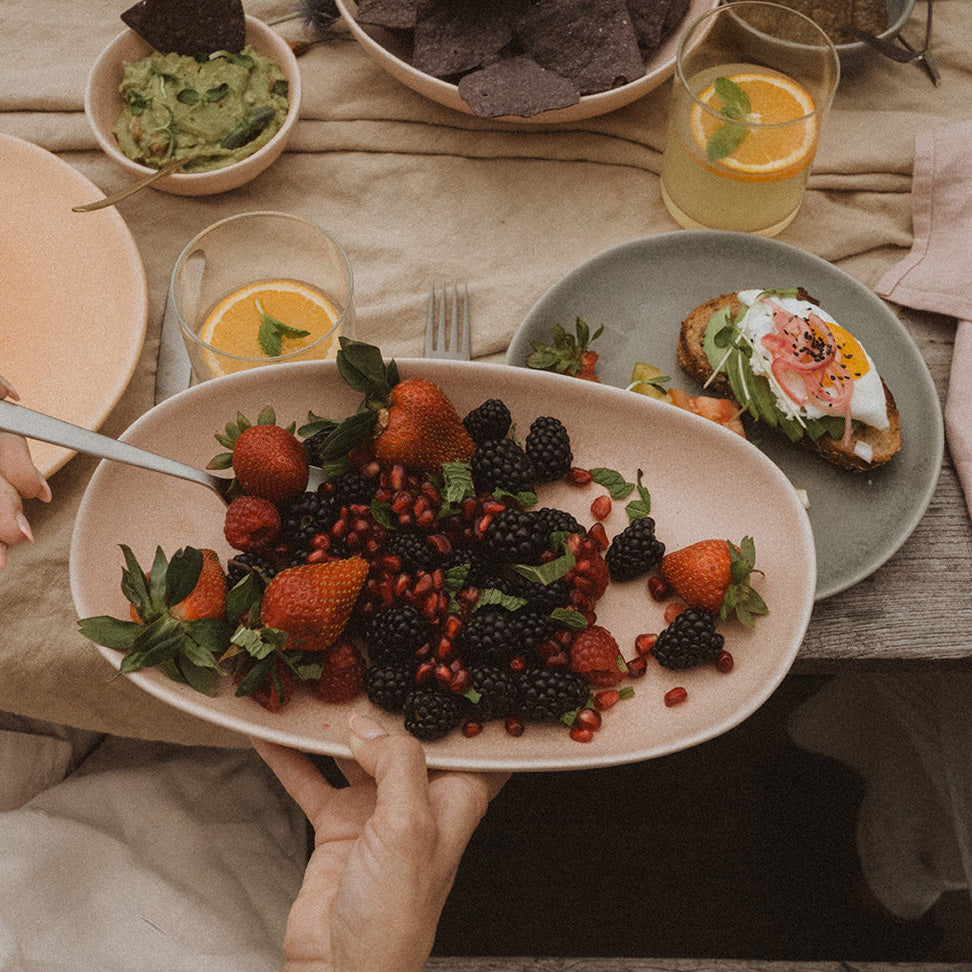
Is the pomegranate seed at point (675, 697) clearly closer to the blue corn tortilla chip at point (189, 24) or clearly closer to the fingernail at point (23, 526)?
the fingernail at point (23, 526)

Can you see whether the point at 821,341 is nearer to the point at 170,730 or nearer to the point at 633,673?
the point at 633,673

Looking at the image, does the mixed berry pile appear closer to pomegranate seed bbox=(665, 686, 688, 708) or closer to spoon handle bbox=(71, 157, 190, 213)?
pomegranate seed bbox=(665, 686, 688, 708)

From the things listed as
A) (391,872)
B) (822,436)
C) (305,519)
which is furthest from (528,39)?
(391,872)

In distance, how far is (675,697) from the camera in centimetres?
127

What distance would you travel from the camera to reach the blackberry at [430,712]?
1199 mm

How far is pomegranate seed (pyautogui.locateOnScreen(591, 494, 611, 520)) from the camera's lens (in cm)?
138

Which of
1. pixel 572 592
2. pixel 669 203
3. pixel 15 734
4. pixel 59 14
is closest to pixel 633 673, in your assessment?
pixel 572 592

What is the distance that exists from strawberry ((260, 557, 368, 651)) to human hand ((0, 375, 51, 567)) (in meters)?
0.43

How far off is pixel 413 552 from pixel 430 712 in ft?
0.76

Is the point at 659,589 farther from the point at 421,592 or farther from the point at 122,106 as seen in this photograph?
the point at 122,106

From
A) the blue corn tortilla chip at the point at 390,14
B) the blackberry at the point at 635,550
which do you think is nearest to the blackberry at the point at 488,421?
the blackberry at the point at 635,550

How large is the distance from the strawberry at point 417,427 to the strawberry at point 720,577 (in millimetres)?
405

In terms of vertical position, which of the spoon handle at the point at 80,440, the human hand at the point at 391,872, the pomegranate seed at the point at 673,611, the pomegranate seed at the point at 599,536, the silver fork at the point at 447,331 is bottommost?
the human hand at the point at 391,872

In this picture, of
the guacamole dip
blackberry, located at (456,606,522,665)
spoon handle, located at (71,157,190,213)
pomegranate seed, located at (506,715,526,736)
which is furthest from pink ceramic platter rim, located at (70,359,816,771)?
the guacamole dip
